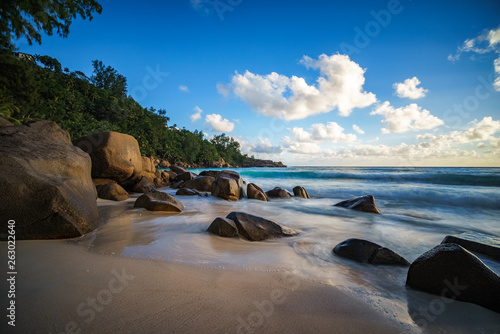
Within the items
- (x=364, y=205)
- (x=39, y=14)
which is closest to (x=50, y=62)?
(x=39, y=14)

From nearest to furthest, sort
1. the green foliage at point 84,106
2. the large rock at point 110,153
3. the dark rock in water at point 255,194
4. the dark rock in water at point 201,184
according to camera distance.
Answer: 1. the large rock at point 110,153
2. the dark rock in water at point 255,194
3. the dark rock in water at point 201,184
4. the green foliage at point 84,106

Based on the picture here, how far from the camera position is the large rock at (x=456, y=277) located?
1797 mm

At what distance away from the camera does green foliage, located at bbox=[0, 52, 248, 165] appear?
14.0 meters

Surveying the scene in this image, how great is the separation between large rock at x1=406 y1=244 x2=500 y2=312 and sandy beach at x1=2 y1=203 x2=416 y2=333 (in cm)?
91

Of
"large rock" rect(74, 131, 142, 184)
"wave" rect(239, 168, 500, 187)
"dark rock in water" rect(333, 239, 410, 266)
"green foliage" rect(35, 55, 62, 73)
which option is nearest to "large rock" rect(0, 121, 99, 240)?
"large rock" rect(74, 131, 142, 184)

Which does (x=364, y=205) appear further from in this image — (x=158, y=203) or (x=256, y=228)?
(x=158, y=203)

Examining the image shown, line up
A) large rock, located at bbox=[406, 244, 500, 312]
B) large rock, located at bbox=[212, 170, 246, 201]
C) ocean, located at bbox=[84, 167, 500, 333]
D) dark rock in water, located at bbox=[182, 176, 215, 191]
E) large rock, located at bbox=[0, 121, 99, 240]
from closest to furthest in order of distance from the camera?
ocean, located at bbox=[84, 167, 500, 333], large rock, located at bbox=[406, 244, 500, 312], large rock, located at bbox=[0, 121, 99, 240], large rock, located at bbox=[212, 170, 246, 201], dark rock in water, located at bbox=[182, 176, 215, 191]

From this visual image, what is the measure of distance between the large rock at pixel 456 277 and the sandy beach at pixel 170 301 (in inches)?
35.7

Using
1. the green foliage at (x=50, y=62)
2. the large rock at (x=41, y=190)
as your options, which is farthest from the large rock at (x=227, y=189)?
the green foliage at (x=50, y=62)

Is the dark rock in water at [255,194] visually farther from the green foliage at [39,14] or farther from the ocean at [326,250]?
the green foliage at [39,14]

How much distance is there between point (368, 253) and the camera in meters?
2.78

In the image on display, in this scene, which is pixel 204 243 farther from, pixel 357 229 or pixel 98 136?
pixel 98 136

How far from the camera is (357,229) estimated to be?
462 cm

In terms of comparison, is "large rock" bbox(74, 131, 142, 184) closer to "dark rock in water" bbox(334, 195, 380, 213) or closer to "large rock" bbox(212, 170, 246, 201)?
"large rock" bbox(212, 170, 246, 201)
